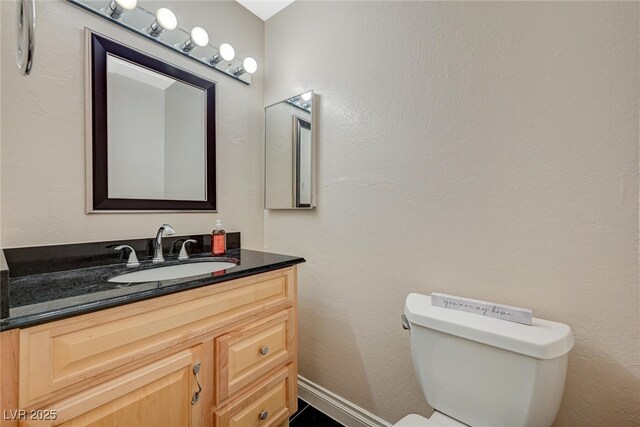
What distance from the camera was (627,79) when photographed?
76 centimetres

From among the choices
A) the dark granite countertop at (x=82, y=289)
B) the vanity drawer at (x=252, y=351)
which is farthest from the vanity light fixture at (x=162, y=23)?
the vanity drawer at (x=252, y=351)

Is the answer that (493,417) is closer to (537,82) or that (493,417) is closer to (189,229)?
(537,82)

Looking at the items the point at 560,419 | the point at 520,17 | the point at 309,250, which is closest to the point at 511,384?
the point at 560,419

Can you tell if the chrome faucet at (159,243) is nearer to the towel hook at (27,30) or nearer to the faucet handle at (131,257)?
the faucet handle at (131,257)

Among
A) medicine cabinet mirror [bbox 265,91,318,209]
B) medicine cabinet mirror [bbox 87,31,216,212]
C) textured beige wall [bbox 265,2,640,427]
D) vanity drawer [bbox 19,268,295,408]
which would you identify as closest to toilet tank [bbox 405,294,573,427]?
textured beige wall [bbox 265,2,640,427]

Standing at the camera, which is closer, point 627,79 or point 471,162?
point 627,79

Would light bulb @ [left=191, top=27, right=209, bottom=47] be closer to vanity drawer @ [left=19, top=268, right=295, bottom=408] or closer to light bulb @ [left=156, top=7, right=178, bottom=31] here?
light bulb @ [left=156, top=7, right=178, bottom=31]

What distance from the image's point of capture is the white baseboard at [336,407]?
1.30m

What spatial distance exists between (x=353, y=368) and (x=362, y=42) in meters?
1.60

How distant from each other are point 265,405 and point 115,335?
0.68 m

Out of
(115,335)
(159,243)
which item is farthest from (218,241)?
(115,335)

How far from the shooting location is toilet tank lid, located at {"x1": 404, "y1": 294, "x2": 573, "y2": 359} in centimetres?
71

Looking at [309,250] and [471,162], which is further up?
[471,162]

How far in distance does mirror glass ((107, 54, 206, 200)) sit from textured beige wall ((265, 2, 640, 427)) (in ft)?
1.93
